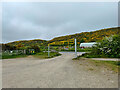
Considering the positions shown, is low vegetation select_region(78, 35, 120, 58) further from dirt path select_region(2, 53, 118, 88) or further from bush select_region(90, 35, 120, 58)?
dirt path select_region(2, 53, 118, 88)

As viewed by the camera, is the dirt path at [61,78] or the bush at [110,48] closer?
the dirt path at [61,78]

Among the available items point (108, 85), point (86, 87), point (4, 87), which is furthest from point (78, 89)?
point (4, 87)

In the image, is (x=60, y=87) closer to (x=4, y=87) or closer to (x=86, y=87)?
(x=86, y=87)

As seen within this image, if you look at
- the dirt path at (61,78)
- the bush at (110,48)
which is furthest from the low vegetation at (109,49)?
the dirt path at (61,78)

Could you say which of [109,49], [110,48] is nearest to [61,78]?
[109,49]

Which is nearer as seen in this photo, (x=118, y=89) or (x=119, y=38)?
(x=118, y=89)

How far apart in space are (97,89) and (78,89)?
564 millimetres

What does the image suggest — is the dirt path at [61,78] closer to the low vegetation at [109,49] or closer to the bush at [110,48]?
the low vegetation at [109,49]

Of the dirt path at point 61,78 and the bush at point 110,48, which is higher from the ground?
the bush at point 110,48

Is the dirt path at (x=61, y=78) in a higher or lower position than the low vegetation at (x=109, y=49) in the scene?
lower

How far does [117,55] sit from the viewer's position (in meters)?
7.76

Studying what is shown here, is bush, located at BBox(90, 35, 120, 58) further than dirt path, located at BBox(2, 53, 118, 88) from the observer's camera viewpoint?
Yes

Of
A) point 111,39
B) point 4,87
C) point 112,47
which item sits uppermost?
point 111,39

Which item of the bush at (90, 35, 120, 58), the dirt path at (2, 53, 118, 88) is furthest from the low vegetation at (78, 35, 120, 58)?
the dirt path at (2, 53, 118, 88)
